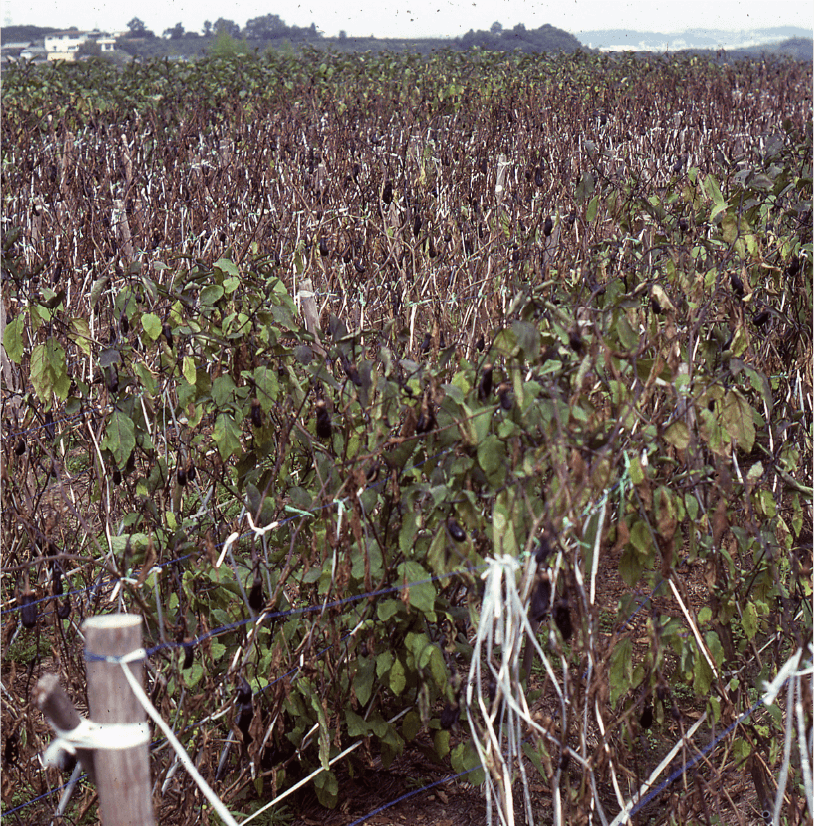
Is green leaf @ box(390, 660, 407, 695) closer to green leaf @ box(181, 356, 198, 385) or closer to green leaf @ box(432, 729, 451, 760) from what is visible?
green leaf @ box(432, 729, 451, 760)

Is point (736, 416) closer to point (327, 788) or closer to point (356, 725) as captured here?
point (356, 725)

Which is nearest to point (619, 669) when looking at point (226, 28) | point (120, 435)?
point (120, 435)

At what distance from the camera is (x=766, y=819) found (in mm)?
2170

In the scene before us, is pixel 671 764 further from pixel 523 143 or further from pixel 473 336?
pixel 523 143

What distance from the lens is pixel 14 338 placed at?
89.0 inches

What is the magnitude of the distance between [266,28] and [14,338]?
79.6 feet

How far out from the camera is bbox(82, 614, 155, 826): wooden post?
1324mm

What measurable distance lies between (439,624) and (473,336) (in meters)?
1.40

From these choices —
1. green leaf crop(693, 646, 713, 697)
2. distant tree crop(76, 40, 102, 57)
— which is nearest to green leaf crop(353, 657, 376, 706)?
green leaf crop(693, 646, 713, 697)

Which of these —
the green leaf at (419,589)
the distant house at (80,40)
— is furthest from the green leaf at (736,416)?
the distant house at (80,40)

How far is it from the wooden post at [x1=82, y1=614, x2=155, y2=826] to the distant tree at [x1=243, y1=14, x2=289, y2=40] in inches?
907

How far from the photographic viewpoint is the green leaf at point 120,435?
7.18ft

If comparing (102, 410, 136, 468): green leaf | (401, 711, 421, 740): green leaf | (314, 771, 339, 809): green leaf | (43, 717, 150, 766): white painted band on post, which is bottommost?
(314, 771, 339, 809): green leaf

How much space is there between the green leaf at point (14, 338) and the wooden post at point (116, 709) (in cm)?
110
